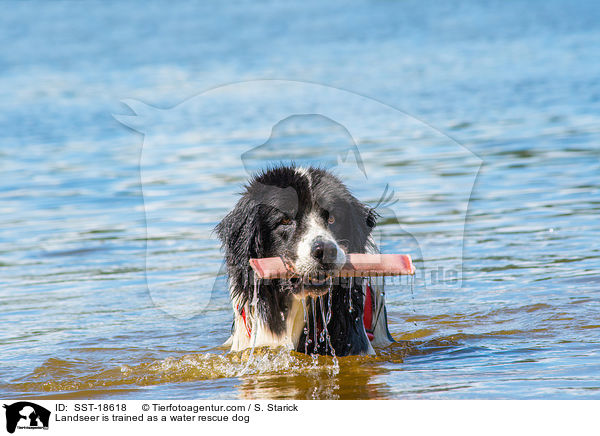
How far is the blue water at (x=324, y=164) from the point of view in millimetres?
5223

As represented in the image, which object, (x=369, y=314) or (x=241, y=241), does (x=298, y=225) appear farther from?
(x=369, y=314)

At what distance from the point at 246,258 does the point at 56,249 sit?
14.2 ft

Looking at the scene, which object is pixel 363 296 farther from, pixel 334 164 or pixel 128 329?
pixel 128 329

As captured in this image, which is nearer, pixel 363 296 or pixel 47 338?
pixel 363 296

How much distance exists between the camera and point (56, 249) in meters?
8.70

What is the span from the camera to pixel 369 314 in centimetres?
554

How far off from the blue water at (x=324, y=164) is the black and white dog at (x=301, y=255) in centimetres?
18

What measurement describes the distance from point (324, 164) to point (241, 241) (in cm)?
85

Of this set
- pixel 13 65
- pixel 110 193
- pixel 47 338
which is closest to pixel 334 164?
pixel 47 338
